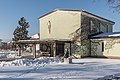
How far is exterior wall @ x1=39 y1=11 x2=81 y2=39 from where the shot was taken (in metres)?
32.2

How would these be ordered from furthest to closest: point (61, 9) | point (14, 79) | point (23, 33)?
point (23, 33), point (61, 9), point (14, 79)

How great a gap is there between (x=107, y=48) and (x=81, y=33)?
12.7 feet

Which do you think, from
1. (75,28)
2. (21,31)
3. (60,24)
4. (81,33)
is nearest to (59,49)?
(60,24)

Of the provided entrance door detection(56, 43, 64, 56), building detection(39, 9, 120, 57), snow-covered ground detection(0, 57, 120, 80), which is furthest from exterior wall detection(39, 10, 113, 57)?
snow-covered ground detection(0, 57, 120, 80)

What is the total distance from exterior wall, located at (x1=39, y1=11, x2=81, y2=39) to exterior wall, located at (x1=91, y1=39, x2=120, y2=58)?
11.7 feet

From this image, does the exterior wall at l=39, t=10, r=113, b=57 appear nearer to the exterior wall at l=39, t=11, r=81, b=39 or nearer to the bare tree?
the exterior wall at l=39, t=11, r=81, b=39

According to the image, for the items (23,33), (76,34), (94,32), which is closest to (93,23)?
(94,32)

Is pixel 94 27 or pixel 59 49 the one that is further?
pixel 59 49

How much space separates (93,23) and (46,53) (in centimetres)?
777

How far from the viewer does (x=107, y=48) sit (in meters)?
31.5

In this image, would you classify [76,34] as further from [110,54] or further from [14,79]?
[14,79]

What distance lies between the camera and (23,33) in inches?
2361

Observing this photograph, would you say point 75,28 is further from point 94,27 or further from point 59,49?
point 59,49

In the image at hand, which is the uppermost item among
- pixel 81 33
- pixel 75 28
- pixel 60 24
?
pixel 60 24
